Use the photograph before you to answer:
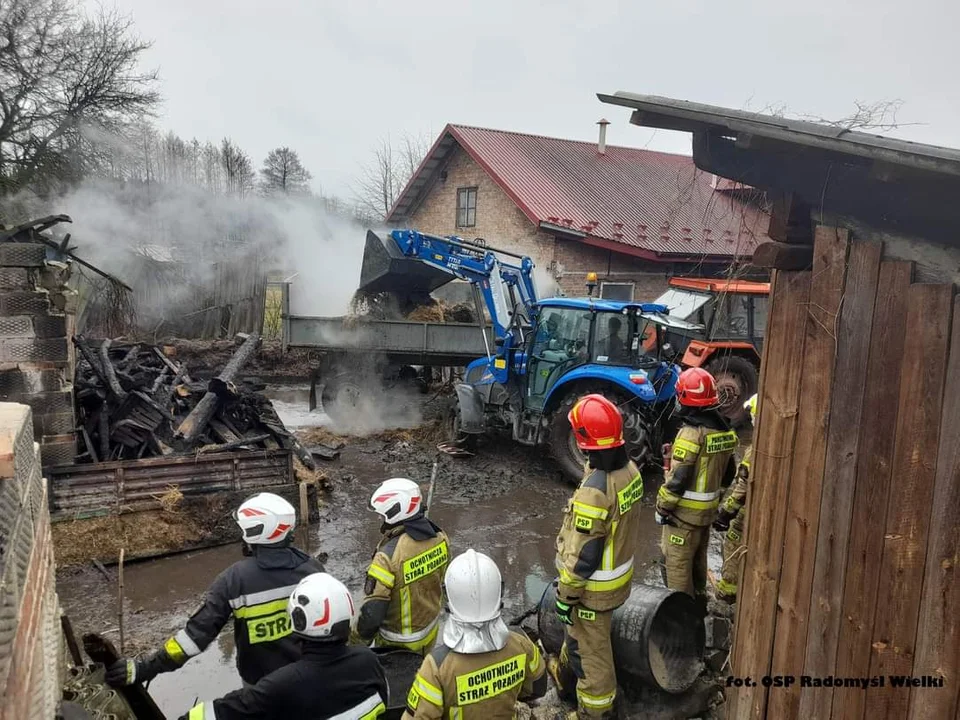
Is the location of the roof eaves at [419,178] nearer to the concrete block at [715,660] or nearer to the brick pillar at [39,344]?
the brick pillar at [39,344]

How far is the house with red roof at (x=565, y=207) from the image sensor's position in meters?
16.8

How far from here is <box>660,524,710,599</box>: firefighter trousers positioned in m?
5.07

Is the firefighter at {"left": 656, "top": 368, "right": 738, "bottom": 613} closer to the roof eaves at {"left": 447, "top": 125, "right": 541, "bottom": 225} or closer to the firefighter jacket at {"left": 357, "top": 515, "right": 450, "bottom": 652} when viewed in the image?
the firefighter jacket at {"left": 357, "top": 515, "right": 450, "bottom": 652}

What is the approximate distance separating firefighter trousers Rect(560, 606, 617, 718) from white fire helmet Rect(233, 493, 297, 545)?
5.54 ft

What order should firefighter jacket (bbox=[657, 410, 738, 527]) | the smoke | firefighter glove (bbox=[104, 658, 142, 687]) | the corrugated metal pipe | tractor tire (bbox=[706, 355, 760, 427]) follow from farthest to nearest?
1. the smoke
2. tractor tire (bbox=[706, 355, 760, 427])
3. firefighter jacket (bbox=[657, 410, 738, 527])
4. the corrugated metal pipe
5. firefighter glove (bbox=[104, 658, 142, 687])

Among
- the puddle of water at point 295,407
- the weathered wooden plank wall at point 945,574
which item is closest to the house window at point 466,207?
the puddle of water at point 295,407

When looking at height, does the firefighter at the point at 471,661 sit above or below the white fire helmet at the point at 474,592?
below

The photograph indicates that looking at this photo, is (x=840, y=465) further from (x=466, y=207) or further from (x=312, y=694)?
(x=466, y=207)

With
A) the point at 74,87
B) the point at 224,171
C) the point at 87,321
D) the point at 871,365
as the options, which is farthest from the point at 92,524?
the point at 224,171

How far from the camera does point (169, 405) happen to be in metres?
8.31

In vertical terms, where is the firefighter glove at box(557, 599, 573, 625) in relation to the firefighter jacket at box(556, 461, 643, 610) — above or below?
below

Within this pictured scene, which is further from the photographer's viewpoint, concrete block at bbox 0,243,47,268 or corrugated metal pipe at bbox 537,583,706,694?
concrete block at bbox 0,243,47,268

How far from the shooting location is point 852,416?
102 inches

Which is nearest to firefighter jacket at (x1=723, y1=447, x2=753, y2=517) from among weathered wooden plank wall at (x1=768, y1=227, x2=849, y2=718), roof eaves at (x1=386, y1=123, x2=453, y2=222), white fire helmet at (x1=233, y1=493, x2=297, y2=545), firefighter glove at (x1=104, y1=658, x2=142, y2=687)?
weathered wooden plank wall at (x1=768, y1=227, x2=849, y2=718)
